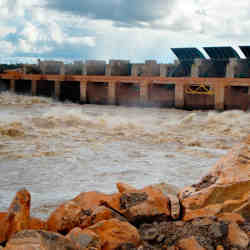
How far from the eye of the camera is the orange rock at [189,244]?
3.87 m

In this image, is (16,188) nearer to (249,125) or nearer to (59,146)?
(59,146)

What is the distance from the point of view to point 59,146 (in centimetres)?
1234

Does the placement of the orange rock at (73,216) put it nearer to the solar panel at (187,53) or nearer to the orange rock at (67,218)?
the orange rock at (67,218)

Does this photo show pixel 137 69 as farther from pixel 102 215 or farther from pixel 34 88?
pixel 102 215

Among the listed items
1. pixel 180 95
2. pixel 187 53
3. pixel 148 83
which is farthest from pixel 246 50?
pixel 148 83

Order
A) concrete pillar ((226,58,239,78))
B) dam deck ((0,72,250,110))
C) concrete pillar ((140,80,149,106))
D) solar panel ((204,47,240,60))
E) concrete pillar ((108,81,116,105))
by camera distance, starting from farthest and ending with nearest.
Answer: concrete pillar ((108,81,116,105)) < concrete pillar ((140,80,149,106)) < solar panel ((204,47,240,60)) < concrete pillar ((226,58,239,78)) < dam deck ((0,72,250,110))

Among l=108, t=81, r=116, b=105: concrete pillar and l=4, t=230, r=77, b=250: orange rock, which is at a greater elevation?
l=108, t=81, r=116, b=105: concrete pillar

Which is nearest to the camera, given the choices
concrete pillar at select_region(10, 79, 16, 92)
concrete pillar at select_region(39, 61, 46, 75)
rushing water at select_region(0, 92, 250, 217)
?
rushing water at select_region(0, 92, 250, 217)

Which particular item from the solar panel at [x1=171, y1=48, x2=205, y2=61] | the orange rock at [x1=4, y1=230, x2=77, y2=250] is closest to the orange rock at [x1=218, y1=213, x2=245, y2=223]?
the orange rock at [x1=4, y1=230, x2=77, y2=250]

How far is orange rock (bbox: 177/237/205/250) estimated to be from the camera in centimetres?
387

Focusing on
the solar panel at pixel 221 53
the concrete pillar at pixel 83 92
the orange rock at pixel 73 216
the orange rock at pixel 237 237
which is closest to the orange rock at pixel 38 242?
the orange rock at pixel 73 216

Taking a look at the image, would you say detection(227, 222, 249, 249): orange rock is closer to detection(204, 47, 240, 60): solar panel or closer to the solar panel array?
the solar panel array

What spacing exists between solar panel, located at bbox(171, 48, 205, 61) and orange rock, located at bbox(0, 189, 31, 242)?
2154cm

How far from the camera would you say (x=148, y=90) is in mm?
24156
